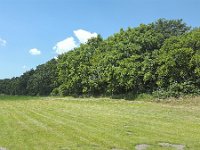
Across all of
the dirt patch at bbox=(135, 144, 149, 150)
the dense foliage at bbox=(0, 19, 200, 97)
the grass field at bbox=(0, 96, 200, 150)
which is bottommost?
the dirt patch at bbox=(135, 144, 149, 150)

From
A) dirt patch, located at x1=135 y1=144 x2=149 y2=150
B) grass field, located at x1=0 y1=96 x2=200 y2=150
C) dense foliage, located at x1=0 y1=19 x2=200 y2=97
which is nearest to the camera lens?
dirt patch, located at x1=135 y1=144 x2=149 y2=150

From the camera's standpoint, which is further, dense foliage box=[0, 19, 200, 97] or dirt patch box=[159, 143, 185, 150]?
dense foliage box=[0, 19, 200, 97]

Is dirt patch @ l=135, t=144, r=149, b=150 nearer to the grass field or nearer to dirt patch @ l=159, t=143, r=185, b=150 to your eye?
the grass field

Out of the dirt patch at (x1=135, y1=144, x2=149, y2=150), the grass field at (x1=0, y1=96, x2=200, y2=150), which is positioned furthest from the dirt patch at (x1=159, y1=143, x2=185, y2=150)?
the dirt patch at (x1=135, y1=144, x2=149, y2=150)

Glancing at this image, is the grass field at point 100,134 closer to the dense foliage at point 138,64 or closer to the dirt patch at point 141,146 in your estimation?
the dirt patch at point 141,146

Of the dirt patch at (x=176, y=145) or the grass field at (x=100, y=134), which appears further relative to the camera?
the grass field at (x=100, y=134)

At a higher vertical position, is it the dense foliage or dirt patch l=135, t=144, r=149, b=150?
the dense foliage

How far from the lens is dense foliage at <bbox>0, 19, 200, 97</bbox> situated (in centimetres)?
4325

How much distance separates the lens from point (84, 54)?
2689 inches

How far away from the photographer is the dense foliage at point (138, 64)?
43.2 m

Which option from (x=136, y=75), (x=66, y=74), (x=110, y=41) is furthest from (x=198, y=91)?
(x=66, y=74)

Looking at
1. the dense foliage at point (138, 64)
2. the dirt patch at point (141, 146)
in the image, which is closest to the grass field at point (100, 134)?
the dirt patch at point (141, 146)

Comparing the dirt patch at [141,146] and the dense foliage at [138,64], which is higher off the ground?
the dense foliage at [138,64]

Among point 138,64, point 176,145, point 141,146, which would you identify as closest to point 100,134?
point 141,146
